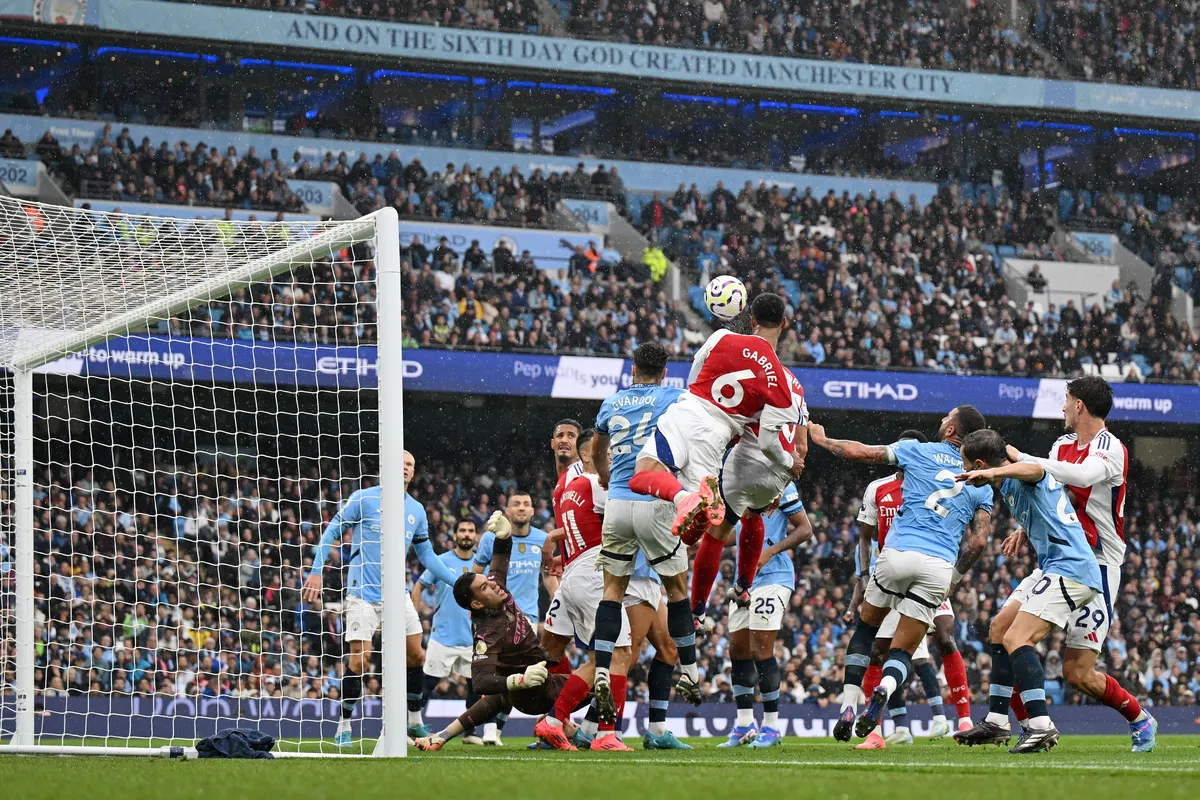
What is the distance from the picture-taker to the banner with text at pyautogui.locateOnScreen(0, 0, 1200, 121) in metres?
27.6

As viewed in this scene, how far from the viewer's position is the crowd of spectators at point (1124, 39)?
33.6m

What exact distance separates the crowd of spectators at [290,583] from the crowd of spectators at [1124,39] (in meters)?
9.18

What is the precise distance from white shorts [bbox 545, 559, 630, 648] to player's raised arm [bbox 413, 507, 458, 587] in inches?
29.2

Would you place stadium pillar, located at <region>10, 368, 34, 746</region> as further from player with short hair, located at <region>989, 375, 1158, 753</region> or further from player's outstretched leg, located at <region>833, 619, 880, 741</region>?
player with short hair, located at <region>989, 375, 1158, 753</region>

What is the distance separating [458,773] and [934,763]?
235cm

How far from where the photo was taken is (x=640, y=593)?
9.75 metres

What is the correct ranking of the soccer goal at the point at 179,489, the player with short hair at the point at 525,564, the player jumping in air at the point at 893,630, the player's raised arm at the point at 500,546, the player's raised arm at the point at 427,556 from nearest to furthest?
1. the player's raised arm at the point at 500,546
2. the soccer goal at the point at 179,489
3. the player's raised arm at the point at 427,556
4. the player jumping in air at the point at 893,630
5. the player with short hair at the point at 525,564

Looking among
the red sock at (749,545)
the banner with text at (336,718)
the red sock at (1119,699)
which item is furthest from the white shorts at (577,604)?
the banner with text at (336,718)

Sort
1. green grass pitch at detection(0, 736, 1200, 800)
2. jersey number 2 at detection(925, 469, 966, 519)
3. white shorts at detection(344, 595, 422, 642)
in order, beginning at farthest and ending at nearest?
white shorts at detection(344, 595, 422, 642) → jersey number 2 at detection(925, 469, 966, 519) → green grass pitch at detection(0, 736, 1200, 800)

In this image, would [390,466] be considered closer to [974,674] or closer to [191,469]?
[191,469]

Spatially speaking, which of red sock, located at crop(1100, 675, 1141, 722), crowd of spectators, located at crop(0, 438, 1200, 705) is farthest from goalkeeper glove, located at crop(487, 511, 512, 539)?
crowd of spectators, located at crop(0, 438, 1200, 705)

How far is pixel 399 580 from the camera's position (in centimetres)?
799

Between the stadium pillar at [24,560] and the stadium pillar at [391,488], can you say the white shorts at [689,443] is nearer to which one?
the stadium pillar at [391,488]

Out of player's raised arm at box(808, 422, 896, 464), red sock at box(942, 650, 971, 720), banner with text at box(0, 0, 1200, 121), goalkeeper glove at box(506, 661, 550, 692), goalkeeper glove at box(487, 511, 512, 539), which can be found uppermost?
banner with text at box(0, 0, 1200, 121)
